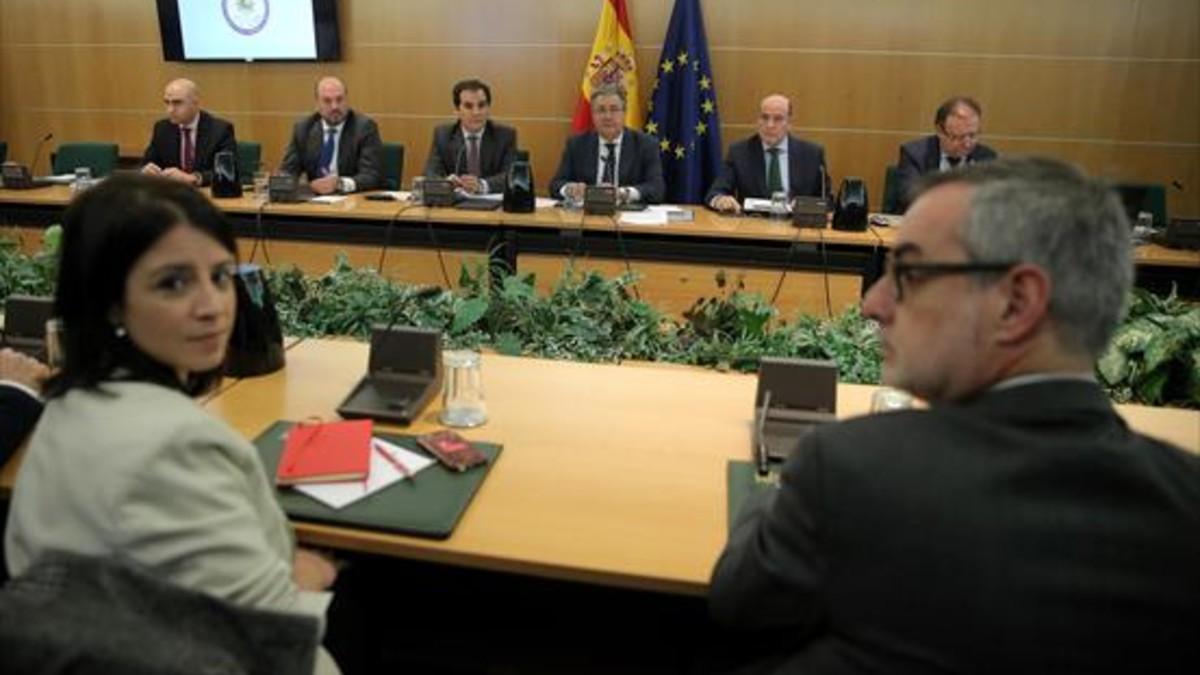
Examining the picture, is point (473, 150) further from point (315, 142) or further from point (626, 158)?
point (315, 142)

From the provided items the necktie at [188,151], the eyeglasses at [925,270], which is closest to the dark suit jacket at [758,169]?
the necktie at [188,151]

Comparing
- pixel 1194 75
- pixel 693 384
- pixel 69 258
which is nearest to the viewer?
pixel 69 258

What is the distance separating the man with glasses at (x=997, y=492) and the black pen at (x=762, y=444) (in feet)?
1.68

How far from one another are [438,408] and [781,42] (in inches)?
177

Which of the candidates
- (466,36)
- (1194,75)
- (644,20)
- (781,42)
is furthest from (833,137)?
(466,36)

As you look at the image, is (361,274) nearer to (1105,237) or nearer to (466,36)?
(1105,237)

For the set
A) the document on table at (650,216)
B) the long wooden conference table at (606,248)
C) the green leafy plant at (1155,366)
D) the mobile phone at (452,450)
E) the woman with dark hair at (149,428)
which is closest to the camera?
the woman with dark hair at (149,428)

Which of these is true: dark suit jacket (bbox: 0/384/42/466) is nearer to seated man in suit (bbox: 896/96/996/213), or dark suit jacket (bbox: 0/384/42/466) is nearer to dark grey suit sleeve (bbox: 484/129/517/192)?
dark grey suit sleeve (bbox: 484/129/517/192)

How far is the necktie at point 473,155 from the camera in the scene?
4.95m

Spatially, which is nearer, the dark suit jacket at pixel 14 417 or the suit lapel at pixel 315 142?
the dark suit jacket at pixel 14 417

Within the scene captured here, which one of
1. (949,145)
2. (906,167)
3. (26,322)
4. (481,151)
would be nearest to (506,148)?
(481,151)

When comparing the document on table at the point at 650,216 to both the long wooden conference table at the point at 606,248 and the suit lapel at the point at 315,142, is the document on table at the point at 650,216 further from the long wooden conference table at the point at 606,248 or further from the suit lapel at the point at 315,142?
the suit lapel at the point at 315,142

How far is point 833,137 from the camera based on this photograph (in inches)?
222

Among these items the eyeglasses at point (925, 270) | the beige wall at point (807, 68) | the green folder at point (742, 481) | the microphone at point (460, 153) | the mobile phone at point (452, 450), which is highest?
the beige wall at point (807, 68)
